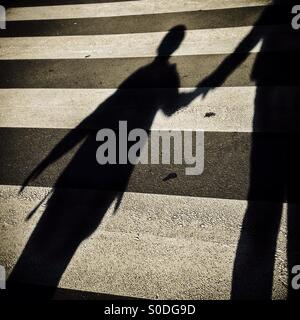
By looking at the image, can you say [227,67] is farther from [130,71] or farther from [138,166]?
[138,166]

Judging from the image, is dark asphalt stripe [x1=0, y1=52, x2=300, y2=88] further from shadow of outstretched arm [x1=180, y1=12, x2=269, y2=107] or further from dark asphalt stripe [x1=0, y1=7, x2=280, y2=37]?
dark asphalt stripe [x1=0, y1=7, x2=280, y2=37]

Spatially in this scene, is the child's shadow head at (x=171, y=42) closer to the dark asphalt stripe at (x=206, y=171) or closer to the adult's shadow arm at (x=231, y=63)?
the adult's shadow arm at (x=231, y=63)

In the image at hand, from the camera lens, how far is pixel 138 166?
14.8ft

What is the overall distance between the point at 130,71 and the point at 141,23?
227 cm

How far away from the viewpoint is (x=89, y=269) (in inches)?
138

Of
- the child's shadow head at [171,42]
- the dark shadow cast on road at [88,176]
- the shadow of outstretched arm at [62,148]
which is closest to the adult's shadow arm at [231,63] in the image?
the dark shadow cast on road at [88,176]

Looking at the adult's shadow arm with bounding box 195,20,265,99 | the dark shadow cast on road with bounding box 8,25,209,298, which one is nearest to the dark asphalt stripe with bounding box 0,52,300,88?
the adult's shadow arm with bounding box 195,20,265,99

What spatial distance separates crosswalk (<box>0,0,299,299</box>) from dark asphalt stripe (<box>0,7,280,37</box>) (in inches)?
1.9

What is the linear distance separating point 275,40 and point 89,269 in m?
5.82

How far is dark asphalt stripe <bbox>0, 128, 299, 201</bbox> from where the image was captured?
403 cm

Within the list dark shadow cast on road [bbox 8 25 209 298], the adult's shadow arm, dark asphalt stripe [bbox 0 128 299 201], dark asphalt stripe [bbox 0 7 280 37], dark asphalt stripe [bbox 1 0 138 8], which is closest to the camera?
dark shadow cast on road [bbox 8 25 209 298]

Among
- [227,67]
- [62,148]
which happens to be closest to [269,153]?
[227,67]

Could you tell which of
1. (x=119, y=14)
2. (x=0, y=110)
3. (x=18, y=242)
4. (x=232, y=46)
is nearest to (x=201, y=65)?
(x=232, y=46)

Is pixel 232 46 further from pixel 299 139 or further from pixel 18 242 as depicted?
pixel 18 242
